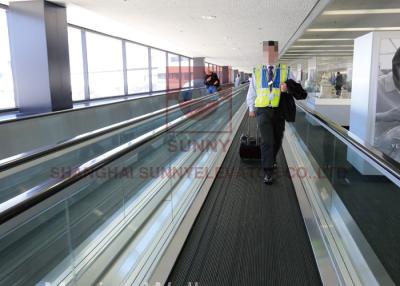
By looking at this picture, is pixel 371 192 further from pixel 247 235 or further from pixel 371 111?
pixel 371 111

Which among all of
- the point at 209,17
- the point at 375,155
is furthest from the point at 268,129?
the point at 209,17

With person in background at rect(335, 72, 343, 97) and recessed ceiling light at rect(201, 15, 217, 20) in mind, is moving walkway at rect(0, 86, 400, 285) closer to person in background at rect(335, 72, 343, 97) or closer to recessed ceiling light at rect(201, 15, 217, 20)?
recessed ceiling light at rect(201, 15, 217, 20)

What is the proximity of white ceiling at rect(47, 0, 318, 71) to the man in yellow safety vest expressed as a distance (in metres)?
3.15

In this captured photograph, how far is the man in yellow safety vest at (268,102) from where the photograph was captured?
14.1ft

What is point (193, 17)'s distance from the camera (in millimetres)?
8500

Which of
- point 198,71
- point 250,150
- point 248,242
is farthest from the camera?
point 198,71

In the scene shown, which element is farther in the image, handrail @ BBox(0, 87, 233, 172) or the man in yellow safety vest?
the man in yellow safety vest

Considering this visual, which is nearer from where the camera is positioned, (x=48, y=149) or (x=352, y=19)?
(x=48, y=149)

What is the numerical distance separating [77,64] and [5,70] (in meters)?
2.98

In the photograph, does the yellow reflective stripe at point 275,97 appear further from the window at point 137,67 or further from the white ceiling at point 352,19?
the window at point 137,67

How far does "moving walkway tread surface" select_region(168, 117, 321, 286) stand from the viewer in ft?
7.96

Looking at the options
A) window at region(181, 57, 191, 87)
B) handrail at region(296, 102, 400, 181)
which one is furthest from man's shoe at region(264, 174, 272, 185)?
window at region(181, 57, 191, 87)

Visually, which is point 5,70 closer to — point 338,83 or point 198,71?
point 338,83

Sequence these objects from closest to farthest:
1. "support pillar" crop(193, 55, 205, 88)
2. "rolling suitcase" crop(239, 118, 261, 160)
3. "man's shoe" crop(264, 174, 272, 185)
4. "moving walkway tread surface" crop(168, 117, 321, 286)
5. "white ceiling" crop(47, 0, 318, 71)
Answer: "moving walkway tread surface" crop(168, 117, 321, 286), "man's shoe" crop(264, 174, 272, 185), "rolling suitcase" crop(239, 118, 261, 160), "white ceiling" crop(47, 0, 318, 71), "support pillar" crop(193, 55, 205, 88)
